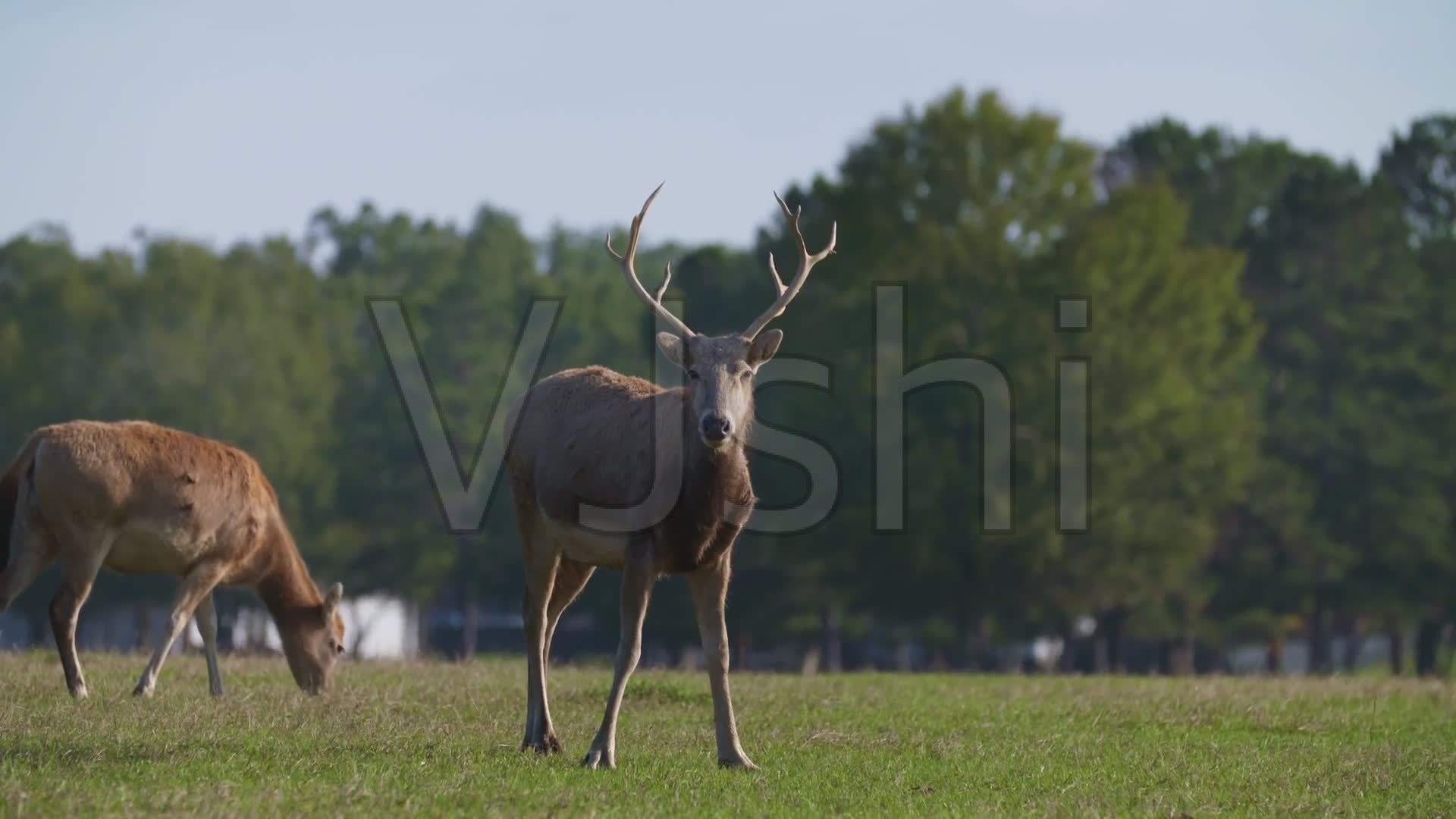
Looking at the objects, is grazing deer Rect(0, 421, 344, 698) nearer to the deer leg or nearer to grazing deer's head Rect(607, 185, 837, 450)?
the deer leg

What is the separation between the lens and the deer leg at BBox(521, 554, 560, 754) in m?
13.0

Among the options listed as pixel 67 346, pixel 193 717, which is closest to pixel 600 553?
pixel 193 717

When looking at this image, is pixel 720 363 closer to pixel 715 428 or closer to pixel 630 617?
pixel 715 428

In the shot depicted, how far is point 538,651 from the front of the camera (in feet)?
43.8

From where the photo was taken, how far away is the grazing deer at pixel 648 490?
40.7 feet

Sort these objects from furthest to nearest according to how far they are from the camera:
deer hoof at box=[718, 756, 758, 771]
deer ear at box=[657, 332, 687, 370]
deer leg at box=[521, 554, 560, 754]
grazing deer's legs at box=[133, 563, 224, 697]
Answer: grazing deer's legs at box=[133, 563, 224, 697] → deer leg at box=[521, 554, 560, 754] → deer ear at box=[657, 332, 687, 370] → deer hoof at box=[718, 756, 758, 771]

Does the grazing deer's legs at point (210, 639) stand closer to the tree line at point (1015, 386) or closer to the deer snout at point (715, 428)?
the deer snout at point (715, 428)

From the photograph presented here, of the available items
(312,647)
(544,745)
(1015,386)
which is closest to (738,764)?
(544,745)

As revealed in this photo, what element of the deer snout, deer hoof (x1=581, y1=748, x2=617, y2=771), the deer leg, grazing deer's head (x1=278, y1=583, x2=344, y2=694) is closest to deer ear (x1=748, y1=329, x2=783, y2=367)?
the deer snout

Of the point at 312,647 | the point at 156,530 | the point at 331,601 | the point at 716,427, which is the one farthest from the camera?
the point at 331,601

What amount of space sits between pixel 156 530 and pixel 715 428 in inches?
263

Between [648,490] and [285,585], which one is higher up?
[648,490]

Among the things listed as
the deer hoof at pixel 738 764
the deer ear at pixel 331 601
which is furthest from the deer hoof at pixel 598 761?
the deer ear at pixel 331 601

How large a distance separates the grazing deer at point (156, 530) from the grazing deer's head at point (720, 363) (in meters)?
5.46
